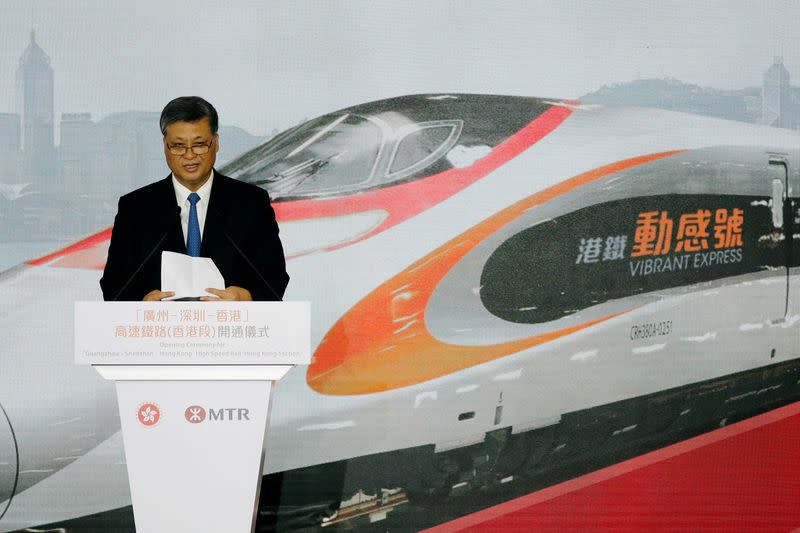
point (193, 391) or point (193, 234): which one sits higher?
point (193, 234)

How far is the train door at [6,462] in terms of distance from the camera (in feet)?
7.38

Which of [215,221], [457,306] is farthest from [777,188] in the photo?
[215,221]

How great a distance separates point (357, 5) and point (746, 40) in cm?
139

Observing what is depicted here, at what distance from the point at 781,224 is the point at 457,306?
1286 mm

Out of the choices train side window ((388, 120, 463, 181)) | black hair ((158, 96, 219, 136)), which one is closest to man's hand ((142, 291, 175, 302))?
black hair ((158, 96, 219, 136))

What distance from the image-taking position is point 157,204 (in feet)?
6.79

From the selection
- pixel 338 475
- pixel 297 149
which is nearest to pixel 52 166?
pixel 297 149

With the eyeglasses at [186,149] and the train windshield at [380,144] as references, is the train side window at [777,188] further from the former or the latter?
the eyeglasses at [186,149]

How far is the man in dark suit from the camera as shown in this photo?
200 cm

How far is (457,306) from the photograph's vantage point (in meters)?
2.49

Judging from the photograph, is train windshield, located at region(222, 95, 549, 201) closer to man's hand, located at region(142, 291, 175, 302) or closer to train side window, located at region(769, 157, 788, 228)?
man's hand, located at region(142, 291, 175, 302)

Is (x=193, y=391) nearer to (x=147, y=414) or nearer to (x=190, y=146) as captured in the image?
(x=147, y=414)

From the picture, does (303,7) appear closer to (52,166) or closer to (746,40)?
(52,166)

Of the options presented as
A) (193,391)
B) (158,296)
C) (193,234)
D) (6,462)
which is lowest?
(6,462)
